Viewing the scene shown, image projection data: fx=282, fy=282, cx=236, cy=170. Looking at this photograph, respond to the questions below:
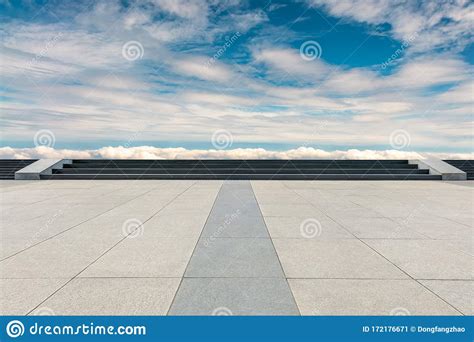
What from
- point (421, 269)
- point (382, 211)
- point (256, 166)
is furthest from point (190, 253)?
point (256, 166)

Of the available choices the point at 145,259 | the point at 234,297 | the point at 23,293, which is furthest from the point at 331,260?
the point at 23,293

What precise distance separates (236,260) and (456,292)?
9.26 ft

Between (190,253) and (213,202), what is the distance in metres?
4.62

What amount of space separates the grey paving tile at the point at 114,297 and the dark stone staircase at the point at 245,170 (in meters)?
13.4

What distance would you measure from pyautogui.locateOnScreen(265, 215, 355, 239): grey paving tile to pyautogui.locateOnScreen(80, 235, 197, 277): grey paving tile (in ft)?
6.11

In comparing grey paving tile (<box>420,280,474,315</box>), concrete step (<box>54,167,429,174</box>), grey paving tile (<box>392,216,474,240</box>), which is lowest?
grey paving tile (<box>420,280,474,315</box>)

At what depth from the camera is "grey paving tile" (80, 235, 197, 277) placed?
392 centimetres

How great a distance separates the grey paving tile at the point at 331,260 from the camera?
153 inches

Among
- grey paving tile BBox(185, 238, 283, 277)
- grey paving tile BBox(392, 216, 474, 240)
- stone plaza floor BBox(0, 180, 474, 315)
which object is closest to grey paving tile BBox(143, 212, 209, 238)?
stone plaza floor BBox(0, 180, 474, 315)

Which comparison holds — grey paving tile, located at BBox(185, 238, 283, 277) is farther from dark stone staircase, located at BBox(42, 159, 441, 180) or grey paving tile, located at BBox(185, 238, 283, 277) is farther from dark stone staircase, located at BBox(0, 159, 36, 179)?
dark stone staircase, located at BBox(0, 159, 36, 179)

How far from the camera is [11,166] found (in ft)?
61.5

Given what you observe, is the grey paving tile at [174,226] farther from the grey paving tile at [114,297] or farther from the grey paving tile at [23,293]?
the grey paving tile at [23,293]

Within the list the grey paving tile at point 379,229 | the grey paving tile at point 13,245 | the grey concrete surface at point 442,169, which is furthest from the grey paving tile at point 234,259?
the grey concrete surface at point 442,169

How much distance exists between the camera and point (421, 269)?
4.06 m
